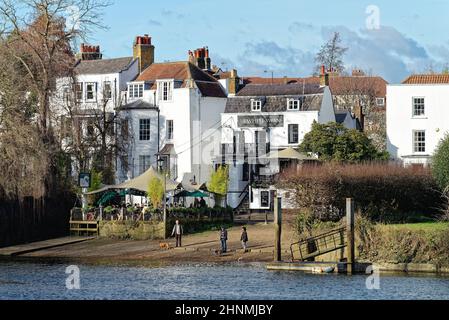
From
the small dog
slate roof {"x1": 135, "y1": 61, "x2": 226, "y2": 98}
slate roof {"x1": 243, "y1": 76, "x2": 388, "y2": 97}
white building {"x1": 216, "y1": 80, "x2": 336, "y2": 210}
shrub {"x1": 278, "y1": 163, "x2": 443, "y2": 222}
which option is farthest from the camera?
slate roof {"x1": 243, "y1": 76, "x2": 388, "y2": 97}

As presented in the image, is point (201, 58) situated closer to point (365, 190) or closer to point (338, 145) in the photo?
point (338, 145)

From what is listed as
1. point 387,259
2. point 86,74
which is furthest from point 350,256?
point 86,74

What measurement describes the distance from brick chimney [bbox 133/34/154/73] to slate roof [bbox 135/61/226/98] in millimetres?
1562

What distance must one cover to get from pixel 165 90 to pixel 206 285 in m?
44.1

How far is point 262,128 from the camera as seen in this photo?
3866 inches

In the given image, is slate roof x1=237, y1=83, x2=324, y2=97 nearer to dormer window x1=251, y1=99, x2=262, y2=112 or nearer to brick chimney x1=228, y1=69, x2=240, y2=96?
brick chimney x1=228, y1=69, x2=240, y2=96

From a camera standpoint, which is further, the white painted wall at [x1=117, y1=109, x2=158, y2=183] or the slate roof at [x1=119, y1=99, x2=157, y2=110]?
the white painted wall at [x1=117, y1=109, x2=158, y2=183]

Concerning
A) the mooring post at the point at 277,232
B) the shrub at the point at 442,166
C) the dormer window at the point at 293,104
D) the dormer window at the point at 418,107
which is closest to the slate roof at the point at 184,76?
the dormer window at the point at 293,104

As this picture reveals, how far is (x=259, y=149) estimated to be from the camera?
97625 mm

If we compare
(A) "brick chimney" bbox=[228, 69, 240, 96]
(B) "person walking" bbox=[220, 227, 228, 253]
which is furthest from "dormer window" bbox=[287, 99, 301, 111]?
(B) "person walking" bbox=[220, 227, 228, 253]

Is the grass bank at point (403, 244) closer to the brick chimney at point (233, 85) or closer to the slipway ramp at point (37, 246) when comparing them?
the slipway ramp at point (37, 246)

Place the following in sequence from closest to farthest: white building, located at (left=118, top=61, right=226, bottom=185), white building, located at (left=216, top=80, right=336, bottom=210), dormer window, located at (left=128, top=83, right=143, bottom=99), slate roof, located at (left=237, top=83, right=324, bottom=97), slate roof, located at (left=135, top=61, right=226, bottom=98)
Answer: white building, located at (left=216, top=80, right=336, bottom=210), white building, located at (left=118, top=61, right=226, bottom=185), slate roof, located at (left=237, top=83, right=324, bottom=97), slate roof, located at (left=135, top=61, right=226, bottom=98), dormer window, located at (left=128, top=83, right=143, bottom=99)

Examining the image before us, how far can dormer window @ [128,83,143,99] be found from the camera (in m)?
102
